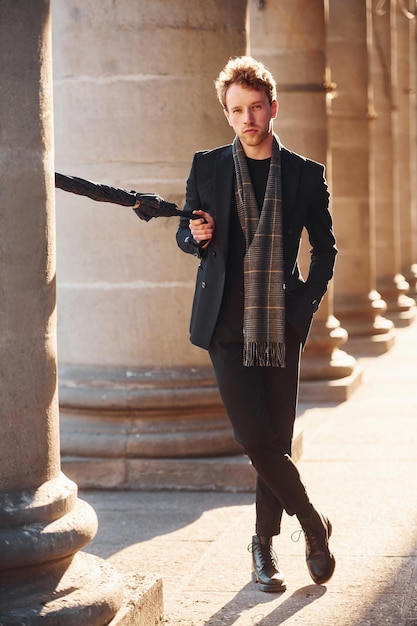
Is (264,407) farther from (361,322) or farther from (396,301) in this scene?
(396,301)

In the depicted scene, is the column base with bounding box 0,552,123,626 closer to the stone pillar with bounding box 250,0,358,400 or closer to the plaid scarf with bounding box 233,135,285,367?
the plaid scarf with bounding box 233,135,285,367

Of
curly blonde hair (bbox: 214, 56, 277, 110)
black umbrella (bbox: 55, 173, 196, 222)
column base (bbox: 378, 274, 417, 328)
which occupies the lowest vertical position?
column base (bbox: 378, 274, 417, 328)

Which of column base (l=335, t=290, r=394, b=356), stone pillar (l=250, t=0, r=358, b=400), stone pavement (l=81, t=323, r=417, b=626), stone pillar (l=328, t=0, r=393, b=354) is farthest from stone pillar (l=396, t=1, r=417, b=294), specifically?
stone pavement (l=81, t=323, r=417, b=626)

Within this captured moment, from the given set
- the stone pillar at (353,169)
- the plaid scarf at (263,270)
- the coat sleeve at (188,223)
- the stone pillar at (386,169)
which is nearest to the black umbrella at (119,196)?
the coat sleeve at (188,223)

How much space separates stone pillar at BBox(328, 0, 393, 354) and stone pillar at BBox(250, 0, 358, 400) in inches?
105

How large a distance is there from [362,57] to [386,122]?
156 inches

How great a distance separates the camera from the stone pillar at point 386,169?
1805 centimetres

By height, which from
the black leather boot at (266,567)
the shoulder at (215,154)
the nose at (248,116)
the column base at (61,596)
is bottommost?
the black leather boot at (266,567)

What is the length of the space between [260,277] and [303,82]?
6707 millimetres

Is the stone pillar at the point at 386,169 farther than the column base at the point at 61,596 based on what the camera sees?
Yes

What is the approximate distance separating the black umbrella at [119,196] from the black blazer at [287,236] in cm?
14

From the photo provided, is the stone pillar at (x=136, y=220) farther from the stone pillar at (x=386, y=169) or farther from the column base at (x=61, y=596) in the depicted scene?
the stone pillar at (x=386, y=169)

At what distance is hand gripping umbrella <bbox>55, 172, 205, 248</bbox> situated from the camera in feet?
15.2

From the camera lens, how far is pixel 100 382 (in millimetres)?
7766
